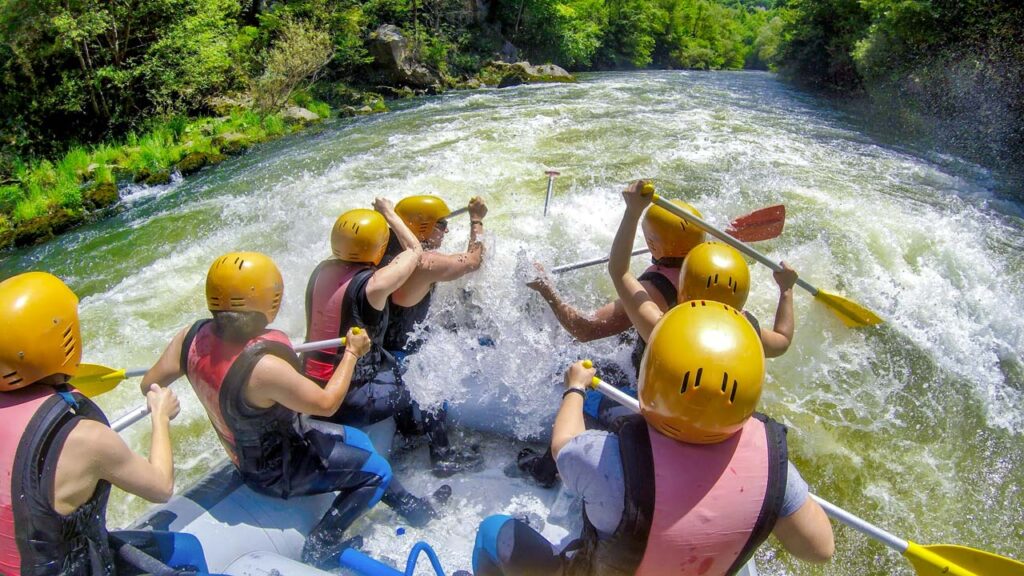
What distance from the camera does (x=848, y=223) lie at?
20.2 ft

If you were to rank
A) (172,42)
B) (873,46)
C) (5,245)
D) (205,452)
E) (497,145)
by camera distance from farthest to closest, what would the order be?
(873,46) → (172,42) → (497,145) → (5,245) → (205,452)

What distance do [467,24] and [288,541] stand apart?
33.4 metres

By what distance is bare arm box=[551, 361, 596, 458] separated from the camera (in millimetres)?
1802

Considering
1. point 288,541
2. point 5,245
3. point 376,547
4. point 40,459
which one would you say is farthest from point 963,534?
point 5,245

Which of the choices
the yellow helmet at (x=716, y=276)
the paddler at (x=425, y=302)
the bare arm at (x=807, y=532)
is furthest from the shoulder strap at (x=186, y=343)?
the bare arm at (x=807, y=532)

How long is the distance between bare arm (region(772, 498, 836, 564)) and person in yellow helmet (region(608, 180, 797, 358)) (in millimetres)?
853

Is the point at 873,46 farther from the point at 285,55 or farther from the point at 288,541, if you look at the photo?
the point at 288,541

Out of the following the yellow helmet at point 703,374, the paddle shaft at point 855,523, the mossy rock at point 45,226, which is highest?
the yellow helmet at point 703,374

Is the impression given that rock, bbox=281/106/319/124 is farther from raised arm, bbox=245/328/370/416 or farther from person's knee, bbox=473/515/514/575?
person's knee, bbox=473/515/514/575

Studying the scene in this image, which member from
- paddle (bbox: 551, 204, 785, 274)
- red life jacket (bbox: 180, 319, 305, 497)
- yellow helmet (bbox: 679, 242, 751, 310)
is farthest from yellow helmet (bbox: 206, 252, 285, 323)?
paddle (bbox: 551, 204, 785, 274)

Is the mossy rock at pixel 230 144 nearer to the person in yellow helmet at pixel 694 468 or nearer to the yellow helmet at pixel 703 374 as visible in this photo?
the person in yellow helmet at pixel 694 468

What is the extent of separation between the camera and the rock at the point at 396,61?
23.5 m

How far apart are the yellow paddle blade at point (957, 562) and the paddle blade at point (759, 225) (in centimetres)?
224

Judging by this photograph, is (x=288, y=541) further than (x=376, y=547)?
No
